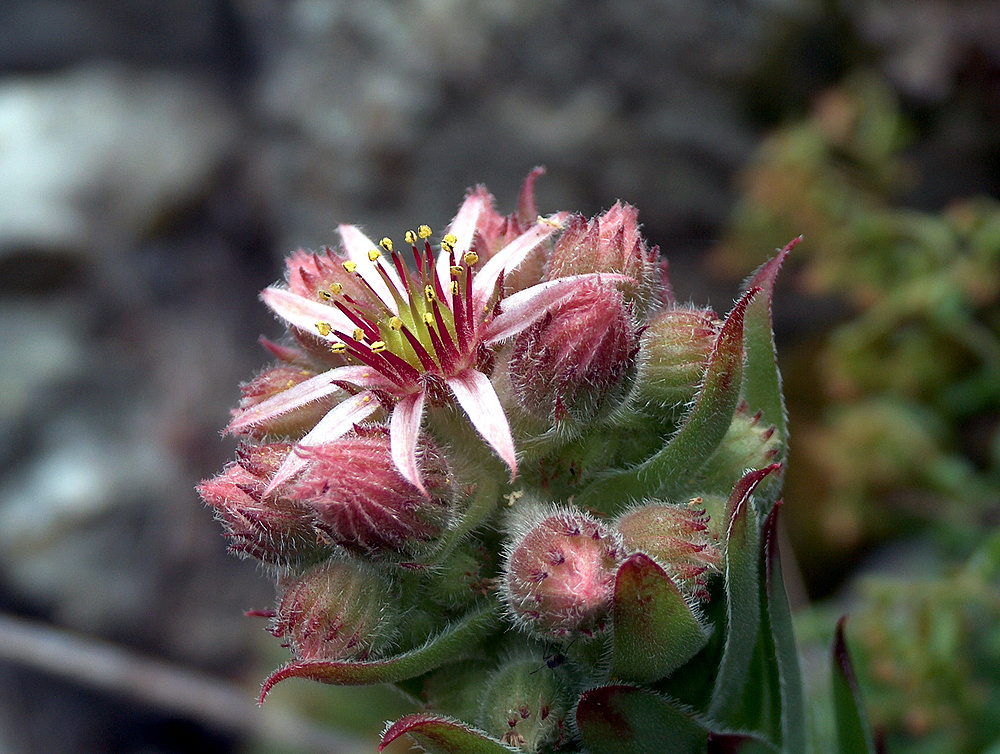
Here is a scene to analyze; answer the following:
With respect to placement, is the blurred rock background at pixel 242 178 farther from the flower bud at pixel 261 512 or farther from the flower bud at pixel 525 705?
the flower bud at pixel 261 512

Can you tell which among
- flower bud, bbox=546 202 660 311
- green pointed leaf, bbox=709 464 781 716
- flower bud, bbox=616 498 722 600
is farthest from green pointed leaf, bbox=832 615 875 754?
flower bud, bbox=546 202 660 311

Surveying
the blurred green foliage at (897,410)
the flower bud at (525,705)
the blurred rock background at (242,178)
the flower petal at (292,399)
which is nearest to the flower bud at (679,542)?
the flower bud at (525,705)

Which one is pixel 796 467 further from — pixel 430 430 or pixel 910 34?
pixel 430 430

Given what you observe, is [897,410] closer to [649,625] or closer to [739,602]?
[739,602]

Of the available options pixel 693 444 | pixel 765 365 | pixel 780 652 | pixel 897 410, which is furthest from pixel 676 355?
pixel 897 410

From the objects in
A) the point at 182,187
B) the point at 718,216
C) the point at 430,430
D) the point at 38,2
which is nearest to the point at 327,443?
the point at 430,430
